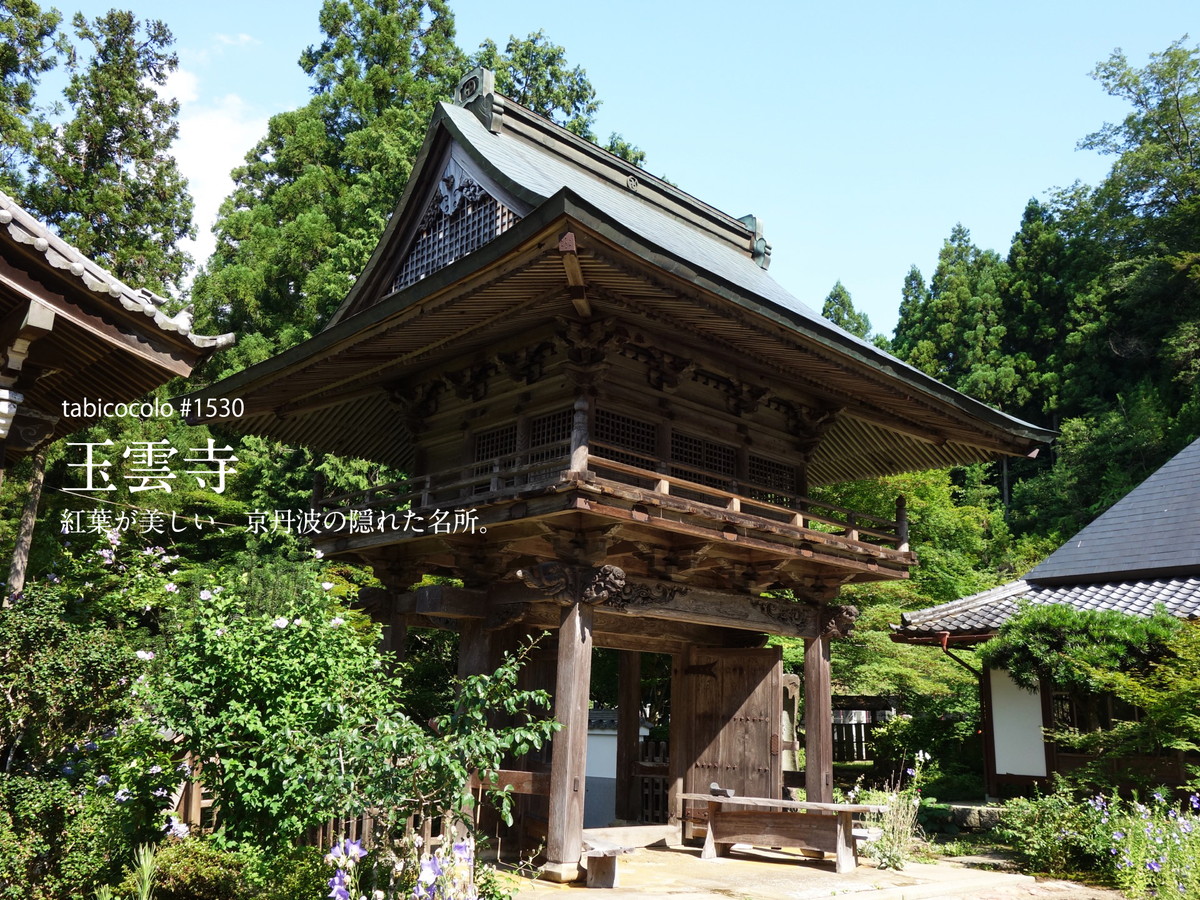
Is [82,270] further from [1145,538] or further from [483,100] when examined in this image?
[1145,538]

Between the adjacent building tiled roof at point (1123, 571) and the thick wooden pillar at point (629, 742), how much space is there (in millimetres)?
5326

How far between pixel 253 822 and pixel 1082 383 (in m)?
42.1

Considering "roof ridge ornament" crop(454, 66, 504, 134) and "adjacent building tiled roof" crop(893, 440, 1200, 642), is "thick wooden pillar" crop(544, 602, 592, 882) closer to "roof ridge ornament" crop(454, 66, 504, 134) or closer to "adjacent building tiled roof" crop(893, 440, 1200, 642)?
"roof ridge ornament" crop(454, 66, 504, 134)

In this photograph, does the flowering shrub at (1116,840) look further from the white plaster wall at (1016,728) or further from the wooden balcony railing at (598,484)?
the wooden balcony railing at (598,484)

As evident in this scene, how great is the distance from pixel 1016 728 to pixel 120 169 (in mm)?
24474

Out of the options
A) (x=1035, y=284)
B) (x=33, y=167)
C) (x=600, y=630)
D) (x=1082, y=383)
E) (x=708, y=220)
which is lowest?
(x=600, y=630)

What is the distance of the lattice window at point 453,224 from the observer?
41.5 feet

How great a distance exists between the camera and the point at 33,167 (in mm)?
22875

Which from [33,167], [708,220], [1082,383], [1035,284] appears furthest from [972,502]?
[33,167]

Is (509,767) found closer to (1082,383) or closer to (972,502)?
(972,502)

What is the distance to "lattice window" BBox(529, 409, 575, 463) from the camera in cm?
1124

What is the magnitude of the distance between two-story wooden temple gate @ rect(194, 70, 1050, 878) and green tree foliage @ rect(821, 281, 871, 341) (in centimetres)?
3142

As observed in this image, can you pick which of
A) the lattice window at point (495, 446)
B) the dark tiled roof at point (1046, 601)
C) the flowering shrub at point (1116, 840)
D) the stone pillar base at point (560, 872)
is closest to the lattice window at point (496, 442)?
the lattice window at point (495, 446)

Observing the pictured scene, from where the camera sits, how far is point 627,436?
11523 millimetres
